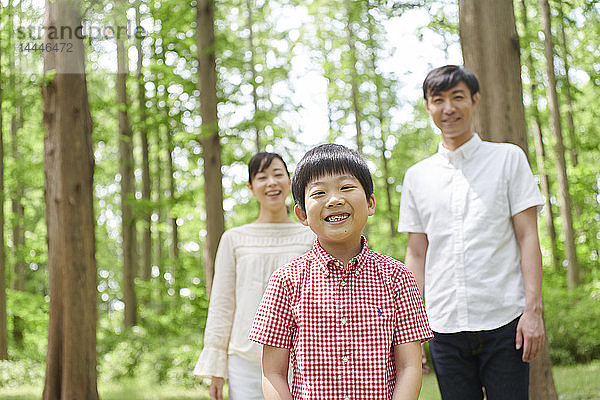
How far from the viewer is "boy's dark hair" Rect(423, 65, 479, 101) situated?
3168 millimetres

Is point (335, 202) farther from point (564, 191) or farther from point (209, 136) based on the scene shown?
point (564, 191)

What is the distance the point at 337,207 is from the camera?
1976 mm

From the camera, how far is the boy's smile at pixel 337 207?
1977 millimetres

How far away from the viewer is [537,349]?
2832mm

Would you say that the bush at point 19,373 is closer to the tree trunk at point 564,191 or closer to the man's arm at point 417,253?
the man's arm at point 417,253

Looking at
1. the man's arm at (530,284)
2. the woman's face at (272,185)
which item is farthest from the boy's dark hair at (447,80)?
the woman's face at (272,185)

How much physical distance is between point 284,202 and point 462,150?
1.03 meters

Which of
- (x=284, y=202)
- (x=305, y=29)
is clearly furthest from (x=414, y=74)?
(x=284, y=202)

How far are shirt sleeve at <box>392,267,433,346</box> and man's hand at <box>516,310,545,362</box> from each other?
98cm

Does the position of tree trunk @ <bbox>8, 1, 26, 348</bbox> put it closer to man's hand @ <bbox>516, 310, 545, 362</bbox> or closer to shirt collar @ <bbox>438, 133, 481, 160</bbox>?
shirt collar @ <bbox>438, 133, 481, 160</bbox>

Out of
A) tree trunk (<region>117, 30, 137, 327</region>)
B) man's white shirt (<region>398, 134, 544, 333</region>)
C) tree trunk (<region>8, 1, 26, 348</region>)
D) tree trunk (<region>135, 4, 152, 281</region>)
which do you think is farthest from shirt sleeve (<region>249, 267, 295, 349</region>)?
tree trunk (<region>8, 1, 26, 348</region>)

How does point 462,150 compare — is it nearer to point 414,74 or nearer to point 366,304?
point 366,304

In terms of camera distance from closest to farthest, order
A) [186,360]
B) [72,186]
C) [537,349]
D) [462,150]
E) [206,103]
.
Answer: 1. [537,349]
2. [462,150]
3. [72,186]
4. [206,103]
5. [186,360]

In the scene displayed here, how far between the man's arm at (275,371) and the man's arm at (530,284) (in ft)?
4.23
